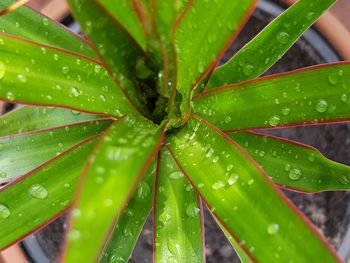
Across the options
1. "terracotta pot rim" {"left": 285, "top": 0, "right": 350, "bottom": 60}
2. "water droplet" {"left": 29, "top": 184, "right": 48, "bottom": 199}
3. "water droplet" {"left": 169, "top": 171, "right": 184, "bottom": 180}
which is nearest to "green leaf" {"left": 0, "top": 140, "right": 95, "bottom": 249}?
"water droplet" {"left": 29, "top": 184, "right": 48, "bottom": 199}

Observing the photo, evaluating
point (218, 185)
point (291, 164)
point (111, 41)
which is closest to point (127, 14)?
point (111, 41)

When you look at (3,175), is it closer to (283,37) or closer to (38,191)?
(38,191)

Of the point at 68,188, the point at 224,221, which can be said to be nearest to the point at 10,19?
the point at 68,188

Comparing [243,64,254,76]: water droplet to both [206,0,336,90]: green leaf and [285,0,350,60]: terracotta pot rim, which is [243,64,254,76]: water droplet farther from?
[285,0,350,60]: terracotta pot rim

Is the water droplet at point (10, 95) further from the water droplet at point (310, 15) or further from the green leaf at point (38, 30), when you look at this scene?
the water droplet at point (310, 15)

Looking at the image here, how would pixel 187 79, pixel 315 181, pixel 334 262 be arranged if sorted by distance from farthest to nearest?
pixel 315 181, pixel 187 79, pixel 334 262

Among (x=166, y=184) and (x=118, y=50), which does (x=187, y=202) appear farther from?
(x=118, y=50)

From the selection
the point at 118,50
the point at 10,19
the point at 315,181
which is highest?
the point at 10,19
